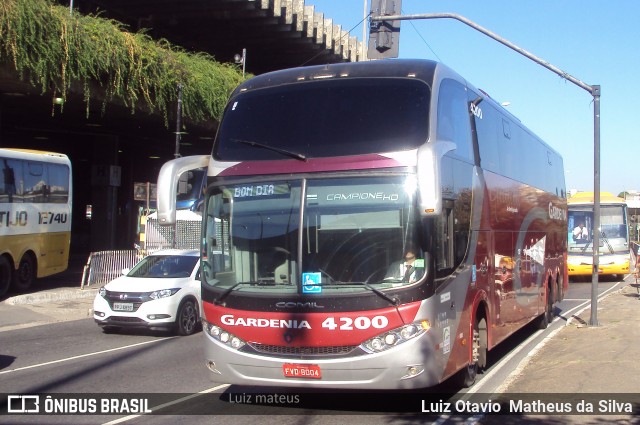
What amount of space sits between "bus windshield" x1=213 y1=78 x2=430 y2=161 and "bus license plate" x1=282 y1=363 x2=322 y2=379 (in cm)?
225

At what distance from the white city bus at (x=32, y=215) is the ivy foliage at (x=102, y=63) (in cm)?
229

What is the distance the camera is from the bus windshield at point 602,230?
30.3 meters

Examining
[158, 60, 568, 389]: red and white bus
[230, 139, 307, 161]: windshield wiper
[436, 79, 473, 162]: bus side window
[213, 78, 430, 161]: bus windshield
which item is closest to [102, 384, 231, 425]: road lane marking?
[158, 60, 568, 389]: red and white bus

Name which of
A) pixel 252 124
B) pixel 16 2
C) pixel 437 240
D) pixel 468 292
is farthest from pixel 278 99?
pixel 16 2

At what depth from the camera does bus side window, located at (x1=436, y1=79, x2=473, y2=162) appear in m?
8.17

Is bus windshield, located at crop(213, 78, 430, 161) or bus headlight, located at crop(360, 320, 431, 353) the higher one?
bus windshield, located at crop(213, 78, 430, 161)

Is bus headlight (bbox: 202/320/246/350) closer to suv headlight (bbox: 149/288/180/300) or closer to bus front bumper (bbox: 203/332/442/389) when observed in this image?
bus front bumper (bbox: 203/332/442/389)

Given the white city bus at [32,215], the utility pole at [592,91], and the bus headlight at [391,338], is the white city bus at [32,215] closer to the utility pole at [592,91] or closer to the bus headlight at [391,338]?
the utility pole at [592,91]

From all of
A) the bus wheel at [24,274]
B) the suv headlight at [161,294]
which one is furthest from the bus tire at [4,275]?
the suv headlight at [161,294]

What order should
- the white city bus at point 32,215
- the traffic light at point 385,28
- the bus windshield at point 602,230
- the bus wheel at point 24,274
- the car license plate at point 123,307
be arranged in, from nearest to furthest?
the car license plate at point 123,307 → the traffic light at point 385,28 → the white city bus at point 32,215 → the bus wheel at point 24,274 → the bus windshield at point 602,230

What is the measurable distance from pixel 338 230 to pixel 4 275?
590 inches

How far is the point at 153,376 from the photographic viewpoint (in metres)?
10.0

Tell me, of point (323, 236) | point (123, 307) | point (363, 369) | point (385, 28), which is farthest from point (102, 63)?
point (363, 369)

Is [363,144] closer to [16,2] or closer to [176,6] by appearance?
[16,2]
